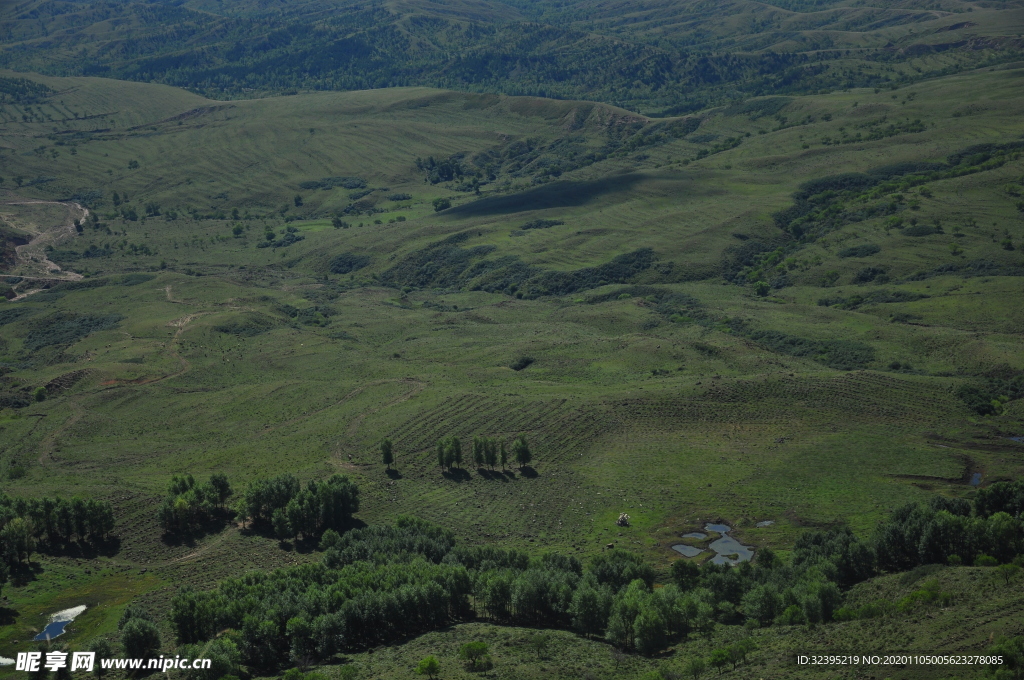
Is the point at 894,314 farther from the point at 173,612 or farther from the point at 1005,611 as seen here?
the point at 173,612

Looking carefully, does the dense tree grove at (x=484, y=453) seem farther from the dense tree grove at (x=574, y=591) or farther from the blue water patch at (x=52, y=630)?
the blue water patch at (x=52, y=630)

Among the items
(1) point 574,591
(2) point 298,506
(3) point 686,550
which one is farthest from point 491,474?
(1) point 574,591

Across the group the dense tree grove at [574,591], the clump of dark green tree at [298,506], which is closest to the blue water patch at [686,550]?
the dense tree grove at [574,591]

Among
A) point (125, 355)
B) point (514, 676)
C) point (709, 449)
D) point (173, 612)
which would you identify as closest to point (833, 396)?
point (709, 449)

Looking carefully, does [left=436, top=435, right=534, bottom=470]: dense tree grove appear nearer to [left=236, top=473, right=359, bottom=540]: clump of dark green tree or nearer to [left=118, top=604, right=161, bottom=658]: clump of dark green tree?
[left=236, top=473, right=359, bottom=540]: clump of dark green tree

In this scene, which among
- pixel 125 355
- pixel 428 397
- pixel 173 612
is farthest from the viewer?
pixel 125 355

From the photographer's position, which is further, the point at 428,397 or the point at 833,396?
the point at 428,397

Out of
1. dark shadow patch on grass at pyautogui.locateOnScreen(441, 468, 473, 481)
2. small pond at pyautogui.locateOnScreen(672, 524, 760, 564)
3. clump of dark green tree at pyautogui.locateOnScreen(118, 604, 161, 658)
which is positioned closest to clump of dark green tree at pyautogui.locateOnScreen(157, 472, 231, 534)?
dark shadow patch on grass at pyautogui.locateOnScreen(441, 468, 473, 481)
